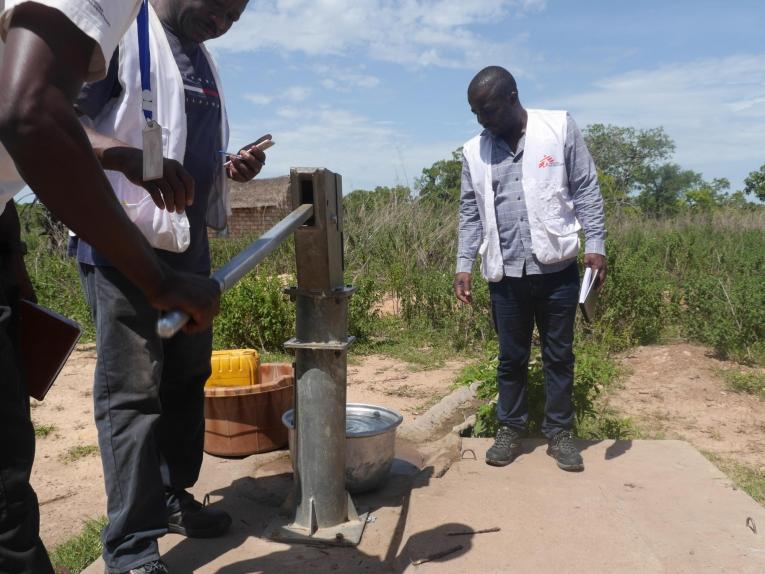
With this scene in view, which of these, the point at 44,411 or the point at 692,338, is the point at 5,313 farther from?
the point at 692,338

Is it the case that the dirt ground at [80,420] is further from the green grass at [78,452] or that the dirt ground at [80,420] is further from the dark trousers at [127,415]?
the dark trousers at [127,415]

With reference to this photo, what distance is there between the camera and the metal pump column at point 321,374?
→ 2.36 meters

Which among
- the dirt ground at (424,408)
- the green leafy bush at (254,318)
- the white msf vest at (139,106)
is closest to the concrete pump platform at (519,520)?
the dirt ground at (424,408)

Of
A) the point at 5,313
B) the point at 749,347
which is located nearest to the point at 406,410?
the point at 749,347

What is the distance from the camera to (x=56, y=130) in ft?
3.68

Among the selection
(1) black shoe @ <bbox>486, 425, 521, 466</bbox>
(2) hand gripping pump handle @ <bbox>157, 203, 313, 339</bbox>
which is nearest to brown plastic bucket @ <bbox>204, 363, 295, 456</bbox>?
(1) black shoe @ <bbox>486, 425, 521, 466</bbox>

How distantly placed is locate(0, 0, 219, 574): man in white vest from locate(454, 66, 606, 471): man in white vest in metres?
2.32

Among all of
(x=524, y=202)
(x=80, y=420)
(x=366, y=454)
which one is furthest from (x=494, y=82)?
(x=80, y=420)

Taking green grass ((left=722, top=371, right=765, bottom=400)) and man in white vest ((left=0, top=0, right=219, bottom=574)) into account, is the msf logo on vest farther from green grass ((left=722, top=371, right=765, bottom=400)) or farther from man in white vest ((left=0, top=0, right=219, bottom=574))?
green grass ((left=722, top=371, right=765, bottom=400))

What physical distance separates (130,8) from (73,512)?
2.62m

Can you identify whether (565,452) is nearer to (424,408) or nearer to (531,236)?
(531,236)

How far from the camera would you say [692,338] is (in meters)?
6.54

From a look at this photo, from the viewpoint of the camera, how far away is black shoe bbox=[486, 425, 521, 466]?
336 centimetres

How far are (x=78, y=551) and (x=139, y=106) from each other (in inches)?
70.1
